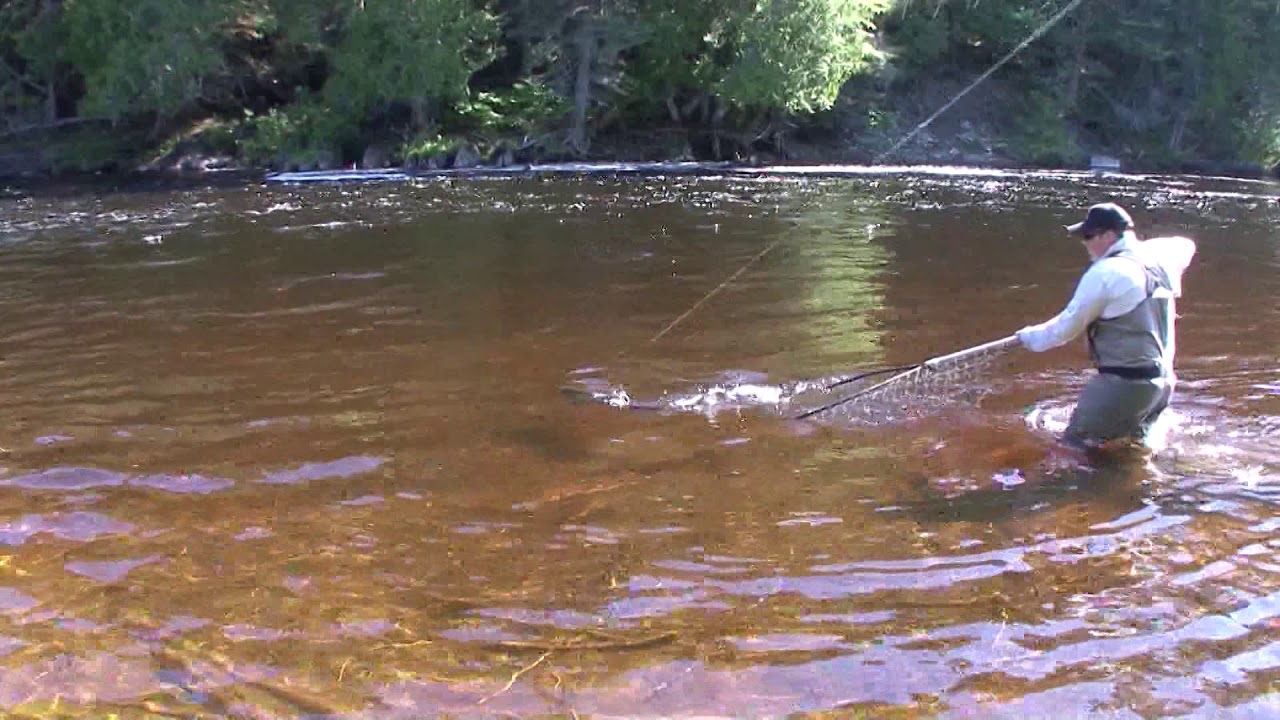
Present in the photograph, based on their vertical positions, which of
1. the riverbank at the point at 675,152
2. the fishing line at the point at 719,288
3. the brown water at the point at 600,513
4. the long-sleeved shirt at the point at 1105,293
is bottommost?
the brown water at the point at 600,513

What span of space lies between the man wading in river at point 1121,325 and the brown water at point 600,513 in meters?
0.36

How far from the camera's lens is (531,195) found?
2373cm

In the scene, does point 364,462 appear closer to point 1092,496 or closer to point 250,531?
point 250,531

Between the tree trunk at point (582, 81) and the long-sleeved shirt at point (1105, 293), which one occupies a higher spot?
the tree trunk at point (582, 81)

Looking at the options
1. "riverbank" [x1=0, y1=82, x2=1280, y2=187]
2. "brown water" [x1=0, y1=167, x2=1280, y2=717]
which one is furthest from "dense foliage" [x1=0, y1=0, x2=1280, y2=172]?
"brown water" [x1=0, y1=167, x2=1280, y2=717]

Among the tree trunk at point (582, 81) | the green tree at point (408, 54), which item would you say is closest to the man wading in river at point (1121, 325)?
the green tree at point (408, 54)

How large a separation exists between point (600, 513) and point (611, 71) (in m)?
28.6

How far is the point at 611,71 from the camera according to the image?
109ft

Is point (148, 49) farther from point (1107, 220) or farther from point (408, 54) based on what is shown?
point (1107, 220)

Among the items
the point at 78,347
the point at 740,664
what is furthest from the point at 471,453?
the point at 78,347

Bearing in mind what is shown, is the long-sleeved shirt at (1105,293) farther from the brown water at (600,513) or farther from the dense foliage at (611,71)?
the dense foliage at (611,71)

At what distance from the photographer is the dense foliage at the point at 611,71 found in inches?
1193

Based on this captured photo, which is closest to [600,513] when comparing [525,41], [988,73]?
[525,41]

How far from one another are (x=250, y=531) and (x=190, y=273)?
974cm
